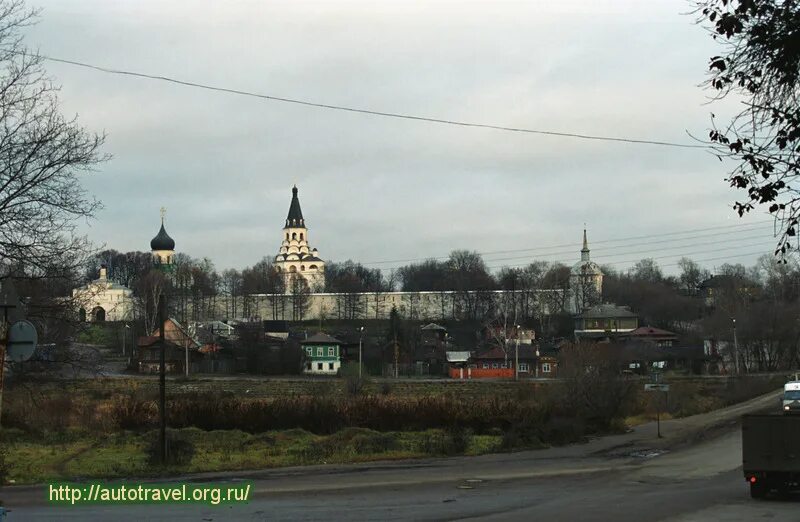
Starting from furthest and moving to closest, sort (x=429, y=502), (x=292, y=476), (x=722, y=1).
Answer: (x=292, y=476) → (x=429, y=502) → (x=722, y=1)

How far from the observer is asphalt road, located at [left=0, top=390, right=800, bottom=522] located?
54.0 ft

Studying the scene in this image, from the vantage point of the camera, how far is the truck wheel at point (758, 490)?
18.7 m

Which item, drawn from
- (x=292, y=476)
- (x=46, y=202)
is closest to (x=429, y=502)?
(x=292, y=476)

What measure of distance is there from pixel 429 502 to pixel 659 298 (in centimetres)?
12554

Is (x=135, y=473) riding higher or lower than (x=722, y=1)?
lower

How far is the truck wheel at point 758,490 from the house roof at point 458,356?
8767 centimetres

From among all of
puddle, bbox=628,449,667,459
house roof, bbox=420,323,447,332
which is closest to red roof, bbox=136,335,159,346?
house roof, bbox=420,323,447,332

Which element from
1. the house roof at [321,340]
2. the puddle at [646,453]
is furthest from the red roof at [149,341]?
the puddle at [646,453]

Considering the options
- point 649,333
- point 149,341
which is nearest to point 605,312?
point 649,333

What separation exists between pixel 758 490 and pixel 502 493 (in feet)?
17.8

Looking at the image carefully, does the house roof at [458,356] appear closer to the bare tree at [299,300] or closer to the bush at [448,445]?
the bare tree at [299,300]

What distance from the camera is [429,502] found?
1856 cm

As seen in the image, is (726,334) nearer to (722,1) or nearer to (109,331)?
(109,331)

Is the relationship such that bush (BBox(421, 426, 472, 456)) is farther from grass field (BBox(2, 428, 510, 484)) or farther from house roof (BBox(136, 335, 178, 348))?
house roof (BBox(136, 335, 178, 348))
